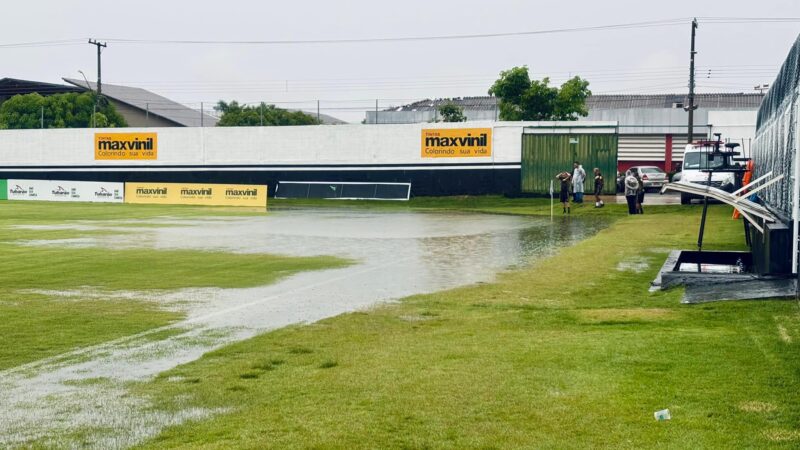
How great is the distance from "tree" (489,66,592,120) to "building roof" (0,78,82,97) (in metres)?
41.2

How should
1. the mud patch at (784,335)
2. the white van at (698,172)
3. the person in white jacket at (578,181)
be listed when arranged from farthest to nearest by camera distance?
the person in white jacket at (578,181)
the white van at (698,172)
the mud patch at (784,335)

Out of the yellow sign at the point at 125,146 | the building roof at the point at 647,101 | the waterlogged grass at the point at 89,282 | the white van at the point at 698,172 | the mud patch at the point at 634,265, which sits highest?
the building roof at the point at 647,101

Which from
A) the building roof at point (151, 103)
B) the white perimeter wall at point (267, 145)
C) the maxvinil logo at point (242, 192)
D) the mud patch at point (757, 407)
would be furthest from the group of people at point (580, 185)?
the building roof at point (151, 103)

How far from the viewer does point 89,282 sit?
15711 millimetres

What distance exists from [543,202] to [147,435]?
3660 centimetres

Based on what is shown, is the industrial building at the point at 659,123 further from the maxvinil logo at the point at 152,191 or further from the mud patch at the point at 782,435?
the mud patch at the point at 782,435

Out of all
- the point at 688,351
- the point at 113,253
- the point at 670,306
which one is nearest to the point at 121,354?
the point at 688,351

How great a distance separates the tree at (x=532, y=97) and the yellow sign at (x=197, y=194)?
18483mm

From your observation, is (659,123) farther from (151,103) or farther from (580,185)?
(151,103)

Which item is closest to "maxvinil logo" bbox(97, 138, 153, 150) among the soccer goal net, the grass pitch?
the soccer goal net

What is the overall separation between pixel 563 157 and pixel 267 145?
50.5 feet

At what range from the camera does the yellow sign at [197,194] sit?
46.8m

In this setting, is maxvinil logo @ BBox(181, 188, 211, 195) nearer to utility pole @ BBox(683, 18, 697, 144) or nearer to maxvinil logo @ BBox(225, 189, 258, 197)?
maxvinil logo @ BBox(225, 189, 258, 197)

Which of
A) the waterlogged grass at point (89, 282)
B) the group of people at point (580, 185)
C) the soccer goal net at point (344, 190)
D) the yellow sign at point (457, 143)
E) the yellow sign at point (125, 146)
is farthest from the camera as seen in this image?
the yellow sign at point (125, 146)
